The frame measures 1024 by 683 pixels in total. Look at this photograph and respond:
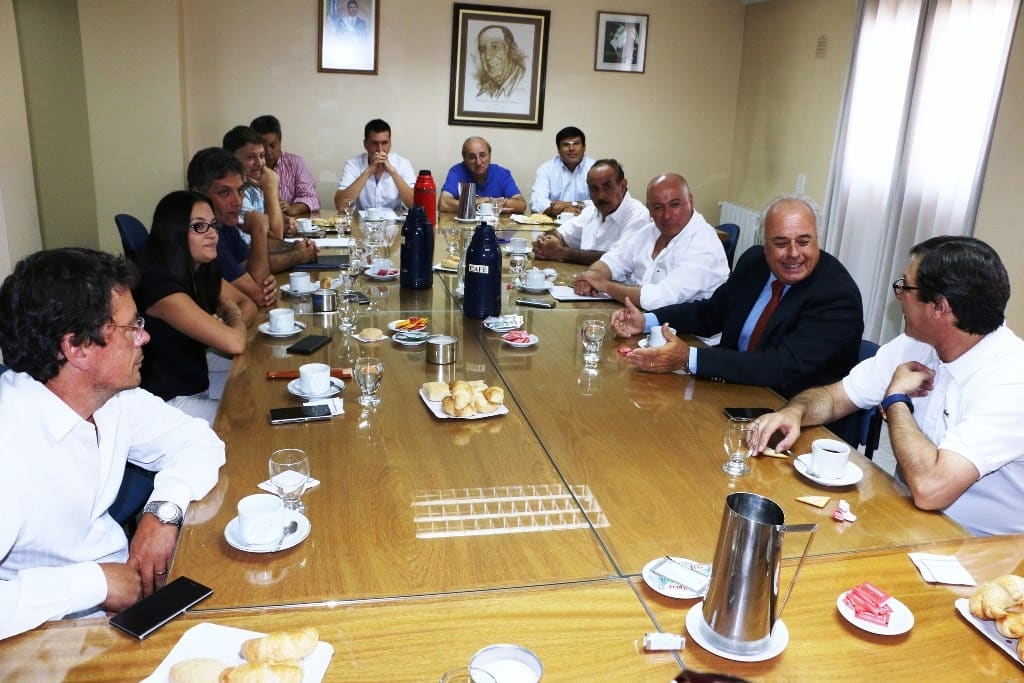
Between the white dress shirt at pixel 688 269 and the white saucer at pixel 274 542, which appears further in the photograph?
the white dress shirt at pixel 688 269

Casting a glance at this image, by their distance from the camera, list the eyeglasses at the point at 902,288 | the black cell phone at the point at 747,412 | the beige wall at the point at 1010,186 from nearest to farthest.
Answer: the eyeglasses at the point at 902,288, the black cell phone at the point at 747,412, the beige wall at the point at 1010,186

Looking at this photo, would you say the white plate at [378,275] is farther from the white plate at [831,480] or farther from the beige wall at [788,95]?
the beige wall at [788,95]

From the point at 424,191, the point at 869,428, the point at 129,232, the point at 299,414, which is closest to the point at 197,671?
the point at 299,414

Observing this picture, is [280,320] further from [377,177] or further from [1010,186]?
[1010,186]

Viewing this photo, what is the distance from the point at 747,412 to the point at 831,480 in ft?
1.27

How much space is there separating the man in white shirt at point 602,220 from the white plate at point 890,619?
9.41 ft

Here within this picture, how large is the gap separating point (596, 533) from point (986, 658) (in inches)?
24.7

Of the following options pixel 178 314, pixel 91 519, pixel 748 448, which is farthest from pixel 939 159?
pixel 91 519

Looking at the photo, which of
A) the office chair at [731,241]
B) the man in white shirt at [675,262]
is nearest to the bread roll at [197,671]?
the man in white shirt at [675,262]

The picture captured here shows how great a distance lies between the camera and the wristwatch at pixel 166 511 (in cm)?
149

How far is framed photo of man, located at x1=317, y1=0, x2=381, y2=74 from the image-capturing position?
19.7 feet

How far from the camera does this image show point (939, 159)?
4.29 m

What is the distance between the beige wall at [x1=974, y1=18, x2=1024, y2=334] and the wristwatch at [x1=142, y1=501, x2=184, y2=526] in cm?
379

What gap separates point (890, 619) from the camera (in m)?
1.21
